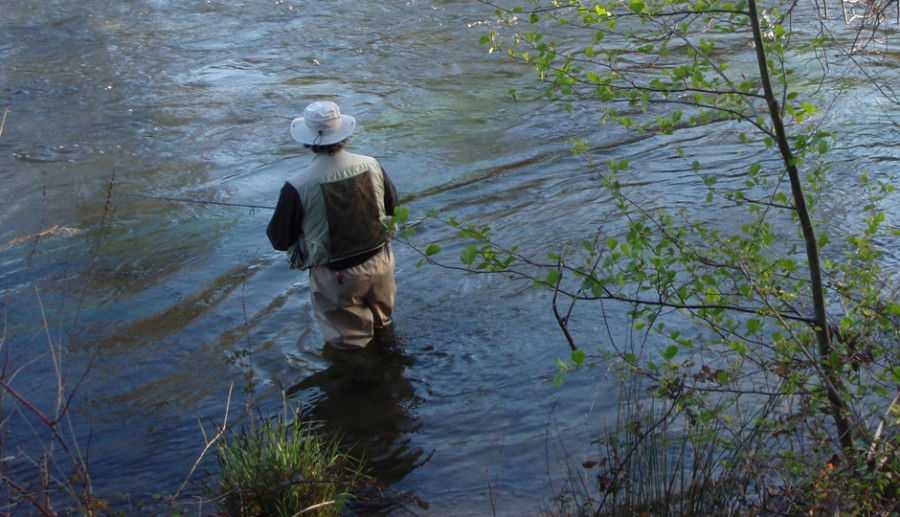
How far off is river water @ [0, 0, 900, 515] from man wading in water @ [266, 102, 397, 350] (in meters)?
0.66

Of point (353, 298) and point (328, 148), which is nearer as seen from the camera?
point (328, 148)

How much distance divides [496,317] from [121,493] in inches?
124

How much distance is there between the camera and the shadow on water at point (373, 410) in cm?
551

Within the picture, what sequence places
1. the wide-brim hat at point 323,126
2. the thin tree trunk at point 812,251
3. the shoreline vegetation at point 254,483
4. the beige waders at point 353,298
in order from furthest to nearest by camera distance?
the beige waders at point 353,298 → the wide-brim hat at point 323,126 → the shoreline vegetation at point 254,483 → the thin tree trunk at point 812,251

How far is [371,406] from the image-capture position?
251 inches

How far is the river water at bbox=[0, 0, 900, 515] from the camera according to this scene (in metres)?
6.03

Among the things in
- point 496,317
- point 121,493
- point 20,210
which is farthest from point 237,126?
point 121,493

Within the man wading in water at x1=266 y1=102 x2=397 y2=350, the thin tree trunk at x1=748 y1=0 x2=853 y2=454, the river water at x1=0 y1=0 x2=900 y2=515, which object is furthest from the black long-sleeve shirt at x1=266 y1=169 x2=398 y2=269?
the thin tree trunk at x1=748 y1=0 x2=853 y2=454

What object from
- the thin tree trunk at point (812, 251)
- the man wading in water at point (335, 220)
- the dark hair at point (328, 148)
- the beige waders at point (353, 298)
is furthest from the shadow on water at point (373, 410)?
the thin tree trunk at point (812, 251)

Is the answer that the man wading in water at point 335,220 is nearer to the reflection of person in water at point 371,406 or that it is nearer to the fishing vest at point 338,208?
the fishing vest at point 338,208

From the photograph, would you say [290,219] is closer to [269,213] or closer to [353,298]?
[353,298]

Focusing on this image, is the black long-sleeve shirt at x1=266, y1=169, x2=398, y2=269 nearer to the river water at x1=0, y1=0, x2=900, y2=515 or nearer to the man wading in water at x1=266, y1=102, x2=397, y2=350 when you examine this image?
the man wading in water at x1=266, y1=102, x2=397, y2=350

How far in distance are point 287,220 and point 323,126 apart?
0.66m

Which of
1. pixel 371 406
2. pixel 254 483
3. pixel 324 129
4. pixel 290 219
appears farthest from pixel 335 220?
pixel 254 483
